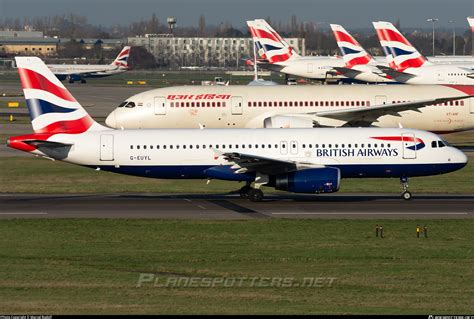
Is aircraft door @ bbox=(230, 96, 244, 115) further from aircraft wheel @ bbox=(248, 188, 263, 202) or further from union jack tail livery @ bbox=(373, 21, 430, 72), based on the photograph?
union jack tail livery @ bbox=(373, 21, 430, 72)

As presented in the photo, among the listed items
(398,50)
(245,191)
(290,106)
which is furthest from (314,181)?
(398,50)

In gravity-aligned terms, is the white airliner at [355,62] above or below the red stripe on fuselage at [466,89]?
below

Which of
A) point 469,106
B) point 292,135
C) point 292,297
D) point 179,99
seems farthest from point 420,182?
point 292,297

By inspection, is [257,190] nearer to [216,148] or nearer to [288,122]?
[216,148]

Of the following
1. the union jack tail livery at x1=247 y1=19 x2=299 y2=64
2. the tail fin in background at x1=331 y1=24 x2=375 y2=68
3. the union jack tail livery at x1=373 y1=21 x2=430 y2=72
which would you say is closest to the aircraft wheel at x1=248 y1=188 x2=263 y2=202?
the union jack tail livery at x1=373 y1=21 x2=430 y2=72

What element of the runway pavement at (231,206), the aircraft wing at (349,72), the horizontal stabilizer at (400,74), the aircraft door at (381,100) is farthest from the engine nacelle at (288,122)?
the aircraft wing at (349,72)

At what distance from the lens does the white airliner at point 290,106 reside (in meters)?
65.9

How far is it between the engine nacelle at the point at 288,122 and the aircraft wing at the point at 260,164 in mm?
17092

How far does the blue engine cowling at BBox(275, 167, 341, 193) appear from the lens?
146 feet

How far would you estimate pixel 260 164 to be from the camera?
45.6 meters

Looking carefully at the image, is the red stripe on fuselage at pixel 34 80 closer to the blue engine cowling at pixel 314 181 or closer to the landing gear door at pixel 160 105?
the blue engine cowling at pixel 314 181

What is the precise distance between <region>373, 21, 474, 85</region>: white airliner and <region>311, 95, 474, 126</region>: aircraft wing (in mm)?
32070

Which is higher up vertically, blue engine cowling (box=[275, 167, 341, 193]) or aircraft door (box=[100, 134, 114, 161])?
aircraft door (box=[100, 134, 114, 161])

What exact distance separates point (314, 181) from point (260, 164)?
8.60 feet
